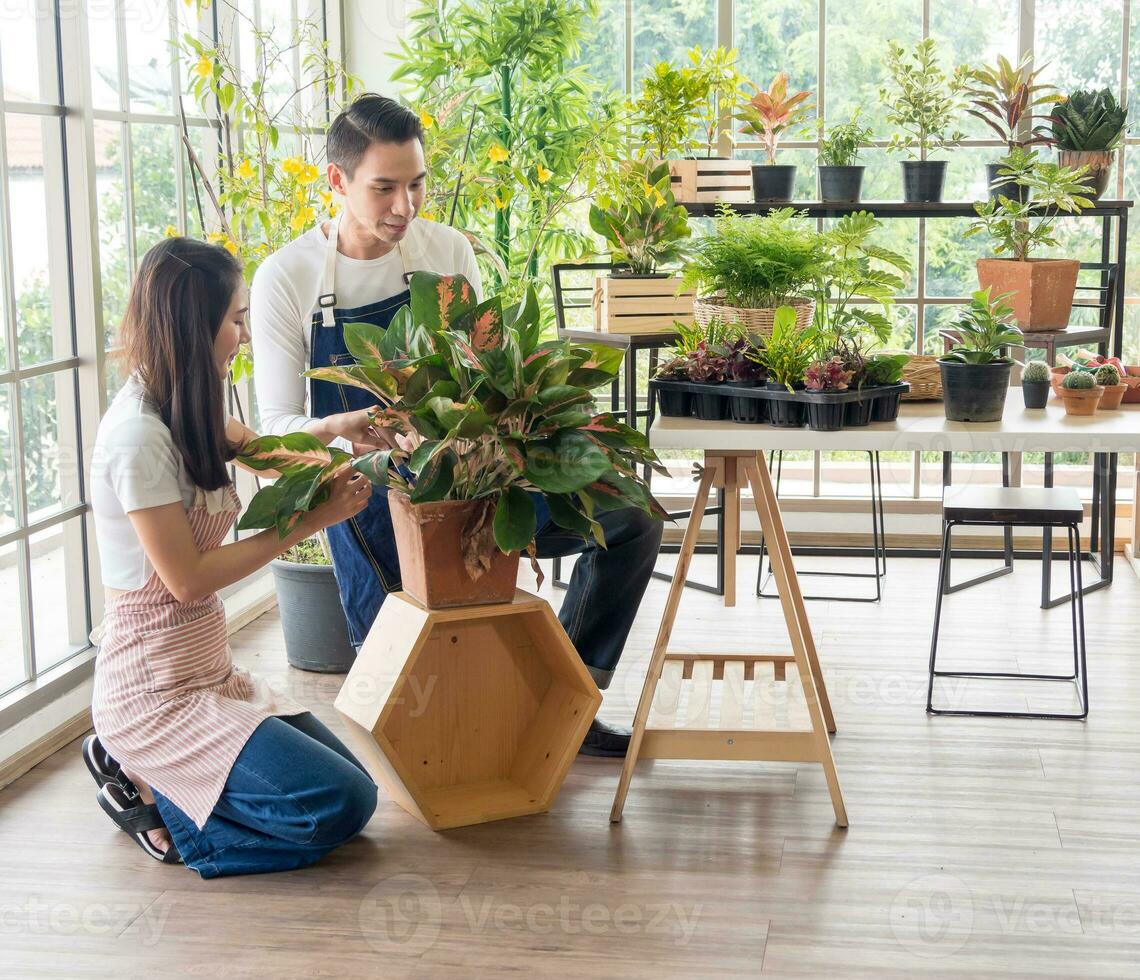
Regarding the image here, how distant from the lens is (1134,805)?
2771 millimetres

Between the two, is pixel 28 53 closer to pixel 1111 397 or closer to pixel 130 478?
pixel 130 478

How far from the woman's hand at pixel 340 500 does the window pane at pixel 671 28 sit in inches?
118

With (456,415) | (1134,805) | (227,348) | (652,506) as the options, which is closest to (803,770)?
(1134,805)

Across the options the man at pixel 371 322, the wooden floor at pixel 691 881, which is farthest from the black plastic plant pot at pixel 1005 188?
the man at pixel 371 322

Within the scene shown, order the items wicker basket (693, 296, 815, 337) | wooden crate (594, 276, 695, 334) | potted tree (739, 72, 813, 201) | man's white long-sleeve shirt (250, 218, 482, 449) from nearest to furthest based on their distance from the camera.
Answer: man's white long-sleeve shirt (250, 218, 482, 449) → wicker basket (693, 296, 815, 337) → wooden crate (594, 276, 695, 334) → potted tree (739, 72, 813, 201)

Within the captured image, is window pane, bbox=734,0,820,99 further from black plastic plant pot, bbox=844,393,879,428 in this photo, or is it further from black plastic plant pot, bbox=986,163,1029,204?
black plastic plant pot, bbox=844,393,879,428

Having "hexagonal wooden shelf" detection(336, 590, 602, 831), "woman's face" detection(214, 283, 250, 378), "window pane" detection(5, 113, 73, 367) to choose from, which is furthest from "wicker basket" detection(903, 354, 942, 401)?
"window pane" detection(5, 113, 73, 367)

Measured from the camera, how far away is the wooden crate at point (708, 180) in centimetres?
454

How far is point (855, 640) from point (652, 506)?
63.9 inches

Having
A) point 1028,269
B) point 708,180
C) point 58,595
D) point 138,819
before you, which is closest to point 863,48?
point 708,180

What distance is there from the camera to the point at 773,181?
15.1 ft

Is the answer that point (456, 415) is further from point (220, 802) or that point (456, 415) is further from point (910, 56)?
point (910, 56)

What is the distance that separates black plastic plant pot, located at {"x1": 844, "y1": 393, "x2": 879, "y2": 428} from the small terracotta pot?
0.66 metres

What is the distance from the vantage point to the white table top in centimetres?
259
